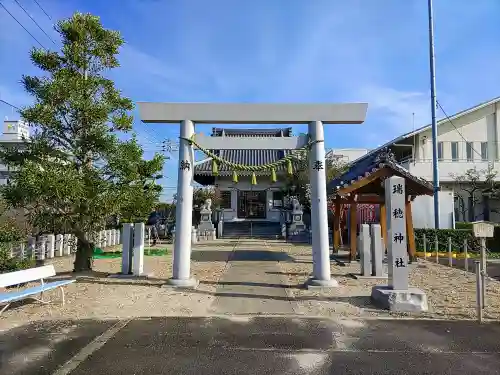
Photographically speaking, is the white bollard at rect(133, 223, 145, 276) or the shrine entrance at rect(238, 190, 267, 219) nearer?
the white bollard at rect(133, 223, 145, 276)

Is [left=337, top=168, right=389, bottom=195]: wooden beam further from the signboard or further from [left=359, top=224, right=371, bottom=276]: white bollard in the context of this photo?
the signboard

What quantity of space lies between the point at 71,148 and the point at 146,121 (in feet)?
7.64

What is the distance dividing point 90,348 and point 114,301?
2.94 m

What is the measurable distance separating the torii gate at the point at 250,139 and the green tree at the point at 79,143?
5.01 ft

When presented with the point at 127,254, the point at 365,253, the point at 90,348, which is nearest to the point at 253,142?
the point at 365,253

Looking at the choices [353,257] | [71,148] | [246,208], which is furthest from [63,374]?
[246,208]

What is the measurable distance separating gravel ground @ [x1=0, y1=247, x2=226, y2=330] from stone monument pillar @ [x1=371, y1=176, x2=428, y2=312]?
129 inches

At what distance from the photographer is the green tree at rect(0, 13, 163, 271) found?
1003 centimetres

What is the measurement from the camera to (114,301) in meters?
8.26

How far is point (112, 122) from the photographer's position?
35.3 feet

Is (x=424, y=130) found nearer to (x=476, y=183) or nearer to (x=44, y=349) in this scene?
(x=476, y=183)

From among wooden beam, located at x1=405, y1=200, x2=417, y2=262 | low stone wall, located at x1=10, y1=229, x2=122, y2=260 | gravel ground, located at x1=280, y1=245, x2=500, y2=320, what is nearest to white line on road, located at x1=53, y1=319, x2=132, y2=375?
gravel ground, located at x1=280, y1=245, x2=500, y2=320

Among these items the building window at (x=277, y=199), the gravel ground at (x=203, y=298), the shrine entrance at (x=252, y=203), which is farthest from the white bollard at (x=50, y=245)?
the building window at (x=277, y=199)

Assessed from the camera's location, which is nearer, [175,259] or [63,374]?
[63,374]
